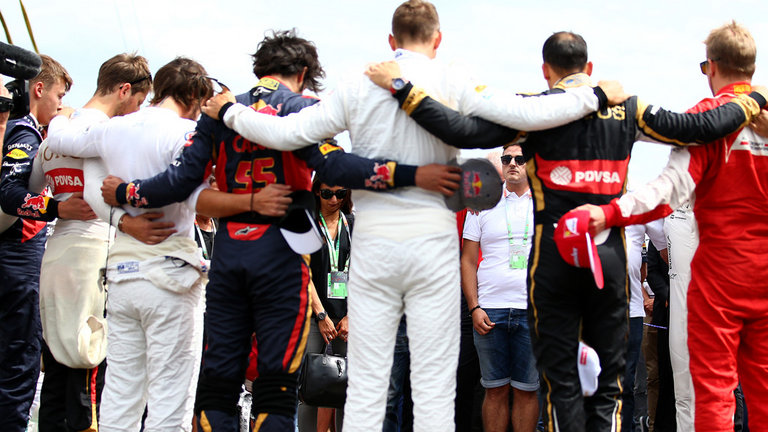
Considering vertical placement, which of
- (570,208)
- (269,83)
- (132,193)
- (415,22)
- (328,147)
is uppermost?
(415,22)

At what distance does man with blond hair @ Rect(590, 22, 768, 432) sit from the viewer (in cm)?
385

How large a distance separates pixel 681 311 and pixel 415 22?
2.92m

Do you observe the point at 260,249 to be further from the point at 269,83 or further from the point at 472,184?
the point at 472,184

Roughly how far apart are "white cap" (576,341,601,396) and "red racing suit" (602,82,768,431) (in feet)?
2.42

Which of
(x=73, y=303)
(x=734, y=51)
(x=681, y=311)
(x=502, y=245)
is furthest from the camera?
(x=502, y=245)

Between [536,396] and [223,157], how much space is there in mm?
2952

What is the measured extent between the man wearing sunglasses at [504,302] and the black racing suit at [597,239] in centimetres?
174

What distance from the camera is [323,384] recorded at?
16.8 ft

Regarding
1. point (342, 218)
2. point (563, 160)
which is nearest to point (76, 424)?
point (342, 218)

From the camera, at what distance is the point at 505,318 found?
556 centimetres

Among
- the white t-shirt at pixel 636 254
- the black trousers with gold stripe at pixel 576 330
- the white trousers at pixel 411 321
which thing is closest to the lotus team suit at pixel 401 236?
the white trousers at pixel 411 321

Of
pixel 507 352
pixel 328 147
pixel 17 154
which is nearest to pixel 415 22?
pixel 328 147

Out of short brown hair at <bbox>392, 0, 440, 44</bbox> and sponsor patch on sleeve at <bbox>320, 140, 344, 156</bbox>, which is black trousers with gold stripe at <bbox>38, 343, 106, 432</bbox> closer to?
sponsor patch on sleeve at <bbox>320, 140, 344, 156</bbox>

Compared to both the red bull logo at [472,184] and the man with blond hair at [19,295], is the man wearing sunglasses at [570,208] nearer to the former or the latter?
the red bull logo at [472,184]
